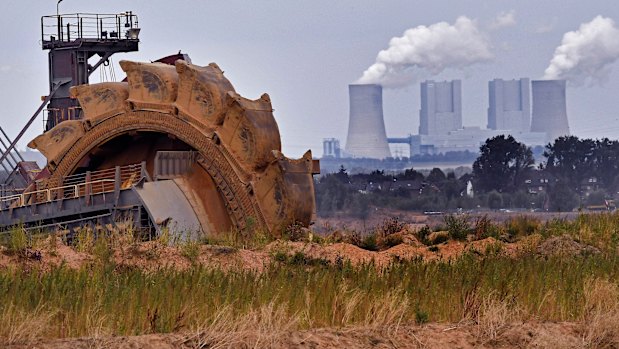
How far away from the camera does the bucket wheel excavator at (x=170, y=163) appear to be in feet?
108

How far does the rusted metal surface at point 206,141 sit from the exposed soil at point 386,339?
18509 mm

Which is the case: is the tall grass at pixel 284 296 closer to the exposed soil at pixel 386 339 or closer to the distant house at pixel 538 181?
the exposed soil at pixel 386 339

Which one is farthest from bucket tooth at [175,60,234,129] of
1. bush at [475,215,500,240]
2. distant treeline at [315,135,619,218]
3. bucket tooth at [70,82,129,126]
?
distant treeline at [315,135,619,218]

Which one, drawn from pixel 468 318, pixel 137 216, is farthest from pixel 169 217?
pixel 468 318

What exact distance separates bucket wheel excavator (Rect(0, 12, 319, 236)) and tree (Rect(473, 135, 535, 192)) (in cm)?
5512

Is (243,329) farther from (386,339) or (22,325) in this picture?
(22,325)

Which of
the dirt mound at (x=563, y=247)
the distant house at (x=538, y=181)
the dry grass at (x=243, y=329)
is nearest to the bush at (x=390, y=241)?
the dirt mound at (x=563, y=247)

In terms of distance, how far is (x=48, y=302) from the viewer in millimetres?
13094

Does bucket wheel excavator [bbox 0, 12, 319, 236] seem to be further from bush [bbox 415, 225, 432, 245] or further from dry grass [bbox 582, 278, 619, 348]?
dry grass [bbox 582, 278, 619, 348]

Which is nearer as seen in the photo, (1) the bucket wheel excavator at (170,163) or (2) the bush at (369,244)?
(2) the bush at (369,244)

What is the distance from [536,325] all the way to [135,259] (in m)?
7.33

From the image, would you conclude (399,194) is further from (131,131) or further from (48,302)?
(48,302)

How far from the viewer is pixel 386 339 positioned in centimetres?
1362

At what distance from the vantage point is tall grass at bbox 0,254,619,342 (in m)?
12.9
